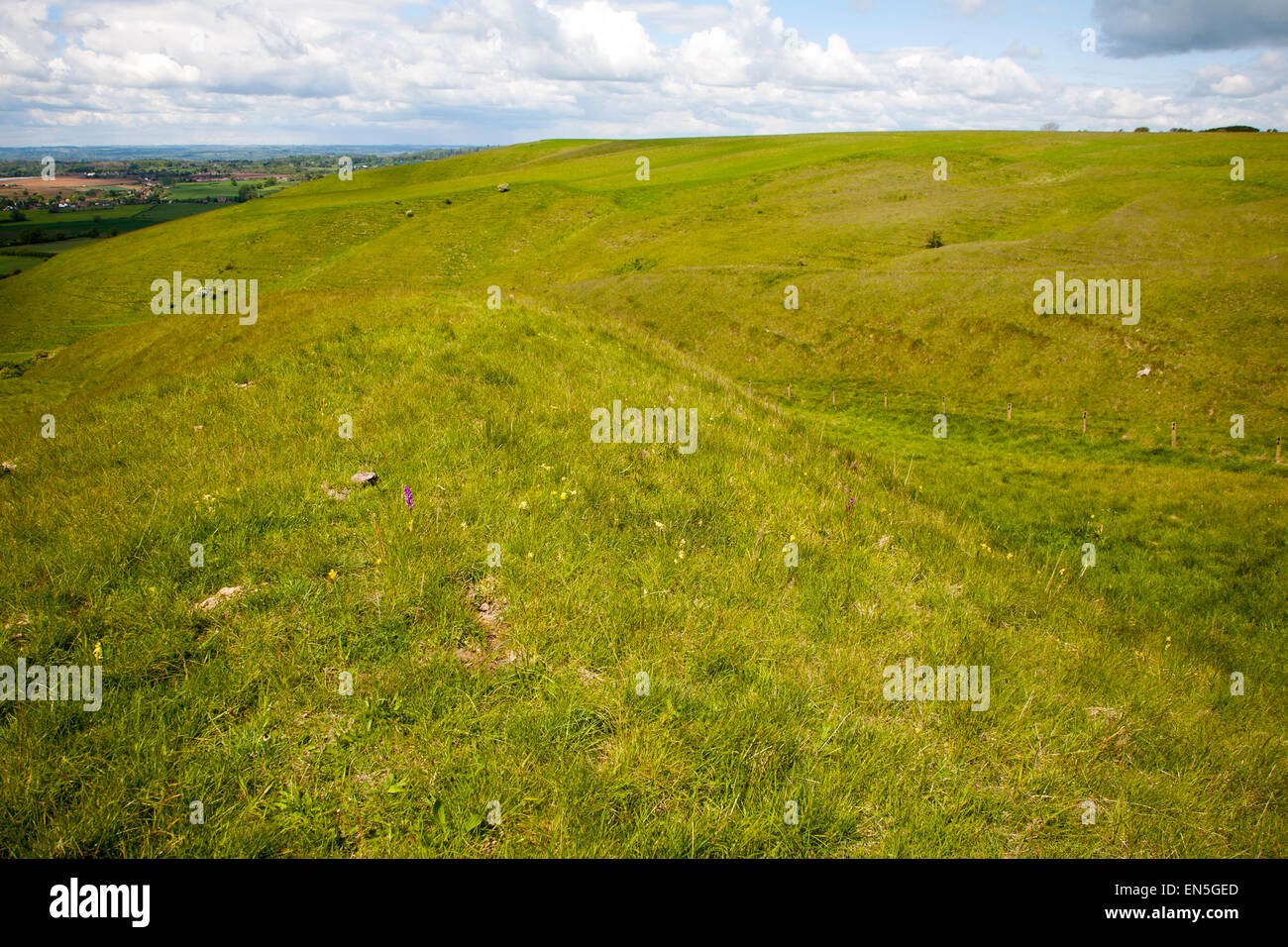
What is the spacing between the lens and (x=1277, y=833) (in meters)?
4.91

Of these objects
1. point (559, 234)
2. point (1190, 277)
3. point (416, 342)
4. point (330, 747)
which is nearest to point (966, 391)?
point (1190, 277)

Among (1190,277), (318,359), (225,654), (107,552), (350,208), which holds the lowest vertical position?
(225,654)

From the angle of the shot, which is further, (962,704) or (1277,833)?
(962,704)

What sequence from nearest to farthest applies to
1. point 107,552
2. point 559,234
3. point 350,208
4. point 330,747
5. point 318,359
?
point 330,747
point 107,552
point 318,359
point 559,234
point 350,208

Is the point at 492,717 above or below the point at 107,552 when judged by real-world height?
below
